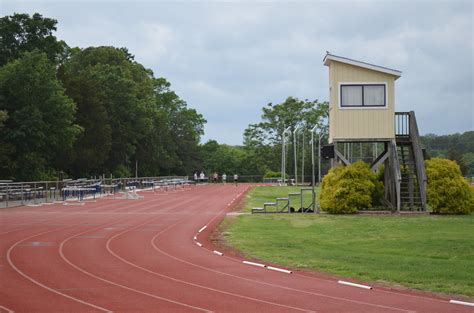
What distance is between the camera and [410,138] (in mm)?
33625

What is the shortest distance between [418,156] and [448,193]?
232cm

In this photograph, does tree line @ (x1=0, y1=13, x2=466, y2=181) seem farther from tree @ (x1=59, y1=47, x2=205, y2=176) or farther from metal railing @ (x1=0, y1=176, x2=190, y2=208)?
metal railing @ (x1=0, y1=176, x2=190, y2=208)

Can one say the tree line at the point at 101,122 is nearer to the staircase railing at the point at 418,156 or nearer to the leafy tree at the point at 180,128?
the leafy tree at the point at 180,128

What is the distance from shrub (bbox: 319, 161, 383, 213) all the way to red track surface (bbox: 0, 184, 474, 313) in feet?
35.5

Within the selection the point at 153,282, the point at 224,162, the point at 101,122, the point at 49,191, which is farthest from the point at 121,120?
the point at 153,282

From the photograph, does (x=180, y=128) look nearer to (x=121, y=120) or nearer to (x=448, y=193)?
(x=121, y=120)

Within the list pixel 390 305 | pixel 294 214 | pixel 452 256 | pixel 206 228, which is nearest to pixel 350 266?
pixel 452 256

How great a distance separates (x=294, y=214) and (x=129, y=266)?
17495 mm

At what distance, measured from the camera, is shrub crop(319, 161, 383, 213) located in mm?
31719

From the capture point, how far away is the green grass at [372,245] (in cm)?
1372

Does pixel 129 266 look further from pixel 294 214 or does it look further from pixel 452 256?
pixel 294 214

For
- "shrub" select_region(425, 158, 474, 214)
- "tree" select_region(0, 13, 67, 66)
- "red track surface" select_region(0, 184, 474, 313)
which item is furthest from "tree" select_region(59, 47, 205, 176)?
"red track surface" select_region(0, 184, 474, 313)

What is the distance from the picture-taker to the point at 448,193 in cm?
3169

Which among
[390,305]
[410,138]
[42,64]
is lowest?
[390,305]
